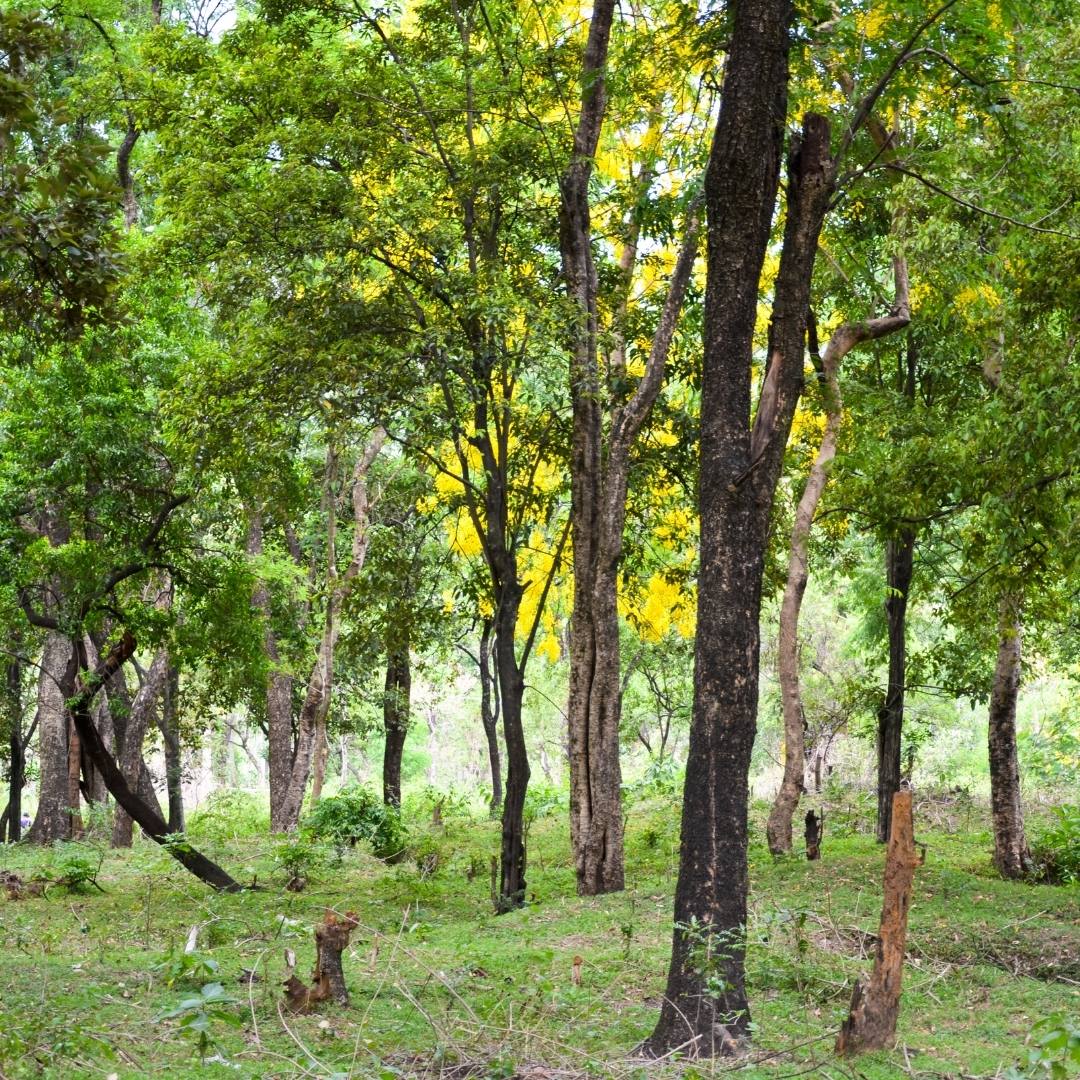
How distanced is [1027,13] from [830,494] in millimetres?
6850

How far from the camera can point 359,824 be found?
1667 centimetres

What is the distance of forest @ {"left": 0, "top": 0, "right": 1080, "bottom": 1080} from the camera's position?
266 inches

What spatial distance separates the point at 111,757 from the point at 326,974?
6.71m

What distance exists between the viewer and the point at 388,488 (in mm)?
21609

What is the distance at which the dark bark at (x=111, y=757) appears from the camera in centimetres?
1302

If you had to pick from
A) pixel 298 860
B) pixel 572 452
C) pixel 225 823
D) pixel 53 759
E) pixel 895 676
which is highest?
pixel 572 452

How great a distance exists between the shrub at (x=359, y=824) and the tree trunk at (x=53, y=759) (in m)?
6.55

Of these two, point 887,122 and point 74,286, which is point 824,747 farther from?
point 74,286

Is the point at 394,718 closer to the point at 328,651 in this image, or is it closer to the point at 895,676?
the point at 328,651

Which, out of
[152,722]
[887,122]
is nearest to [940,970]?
[887,122]

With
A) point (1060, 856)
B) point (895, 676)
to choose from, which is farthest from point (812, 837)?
point (1060, 856)

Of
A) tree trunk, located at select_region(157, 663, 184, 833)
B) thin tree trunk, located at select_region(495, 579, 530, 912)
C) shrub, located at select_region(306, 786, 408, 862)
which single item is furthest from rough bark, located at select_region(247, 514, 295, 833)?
thin tree trunk, located at select_region(495, 579, 530, 912)

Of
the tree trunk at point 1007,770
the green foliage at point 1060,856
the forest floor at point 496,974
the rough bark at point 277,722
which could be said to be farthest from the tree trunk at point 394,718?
the green foliage at point 1060,856

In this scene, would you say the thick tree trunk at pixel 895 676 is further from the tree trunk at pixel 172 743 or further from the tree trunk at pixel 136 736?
the tree trunk at pixel 172 743
